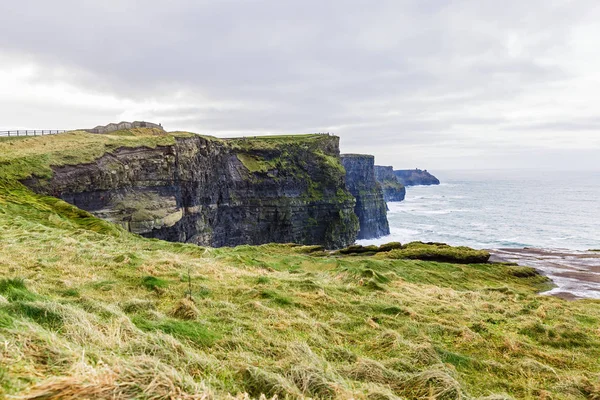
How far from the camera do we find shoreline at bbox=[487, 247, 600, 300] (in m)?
28.3

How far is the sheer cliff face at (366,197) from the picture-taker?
3721 inches

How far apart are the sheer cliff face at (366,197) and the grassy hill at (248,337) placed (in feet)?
252

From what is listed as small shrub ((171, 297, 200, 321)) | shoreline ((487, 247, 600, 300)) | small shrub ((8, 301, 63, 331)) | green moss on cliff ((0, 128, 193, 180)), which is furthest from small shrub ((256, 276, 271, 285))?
green moss on cliff ((0, 128, 193, 180))

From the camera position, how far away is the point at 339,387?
193 inches

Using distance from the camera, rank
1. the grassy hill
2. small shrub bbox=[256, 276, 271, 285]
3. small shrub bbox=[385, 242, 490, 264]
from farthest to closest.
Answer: small shrub bbox=[385, 242, 490, 264], small shrub bbox=[256, 276, 271, 285], the grassy hill

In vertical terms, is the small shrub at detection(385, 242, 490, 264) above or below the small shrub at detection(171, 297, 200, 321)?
below

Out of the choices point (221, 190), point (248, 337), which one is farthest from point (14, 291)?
point (221, 190)

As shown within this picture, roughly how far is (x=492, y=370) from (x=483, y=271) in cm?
2624

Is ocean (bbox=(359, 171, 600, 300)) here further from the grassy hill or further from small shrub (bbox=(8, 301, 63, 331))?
small shrub (bbox=(8, 301, 63, 331))

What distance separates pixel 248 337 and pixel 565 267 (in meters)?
42.8

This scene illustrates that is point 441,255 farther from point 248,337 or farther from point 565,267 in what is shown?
point 248,337

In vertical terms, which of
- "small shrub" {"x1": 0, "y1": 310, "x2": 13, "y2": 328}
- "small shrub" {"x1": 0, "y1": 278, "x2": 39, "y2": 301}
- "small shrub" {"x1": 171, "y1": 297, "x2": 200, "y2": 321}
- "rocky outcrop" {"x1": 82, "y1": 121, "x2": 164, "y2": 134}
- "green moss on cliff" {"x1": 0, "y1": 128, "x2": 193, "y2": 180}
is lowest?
"small shrub" {"x1": 171, "y1": 297, "x2": 200, "y2": 321}

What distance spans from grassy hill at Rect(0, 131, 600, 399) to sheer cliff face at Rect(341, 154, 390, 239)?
252 feet

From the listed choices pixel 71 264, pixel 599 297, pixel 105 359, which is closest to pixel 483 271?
pixel 599 297
